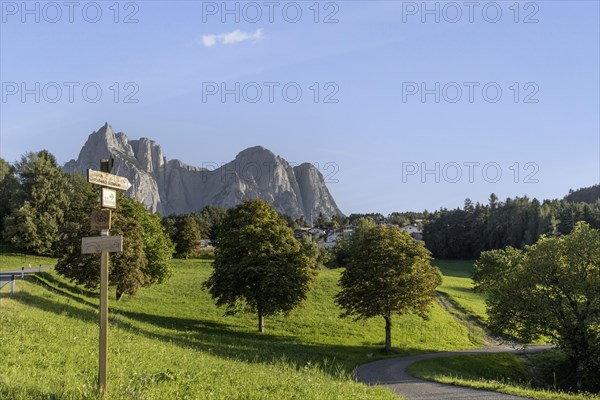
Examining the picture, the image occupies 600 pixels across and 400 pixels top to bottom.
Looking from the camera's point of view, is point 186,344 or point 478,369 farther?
point 478,369

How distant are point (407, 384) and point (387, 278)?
1459 cm

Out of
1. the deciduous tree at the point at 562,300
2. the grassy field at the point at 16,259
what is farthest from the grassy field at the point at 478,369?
the grassy field at the point at 16,259

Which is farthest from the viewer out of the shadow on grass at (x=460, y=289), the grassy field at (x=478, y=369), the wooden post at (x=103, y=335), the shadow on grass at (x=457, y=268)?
the shadow on grass at (x=457, y=268)

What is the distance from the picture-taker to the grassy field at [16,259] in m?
60.2

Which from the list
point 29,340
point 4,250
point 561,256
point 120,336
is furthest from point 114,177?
point 4,250

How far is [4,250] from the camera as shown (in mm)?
70188

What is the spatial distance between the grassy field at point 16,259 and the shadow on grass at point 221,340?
2756cm

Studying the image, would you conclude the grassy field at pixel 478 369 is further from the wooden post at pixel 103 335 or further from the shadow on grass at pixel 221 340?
the wooden post at pixel 103 335

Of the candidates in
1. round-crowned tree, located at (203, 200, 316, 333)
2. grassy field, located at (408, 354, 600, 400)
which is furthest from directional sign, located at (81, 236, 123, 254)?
round-crowned tree, located at (203, 200, 316, 333)

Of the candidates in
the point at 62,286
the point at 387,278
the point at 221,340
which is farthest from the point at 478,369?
the point at 62,286

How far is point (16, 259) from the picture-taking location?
6531 centimetres

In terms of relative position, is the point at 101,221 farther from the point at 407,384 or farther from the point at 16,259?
the point at 16,259

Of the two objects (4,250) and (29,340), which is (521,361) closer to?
(29,340)

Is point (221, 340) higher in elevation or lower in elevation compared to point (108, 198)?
lower
